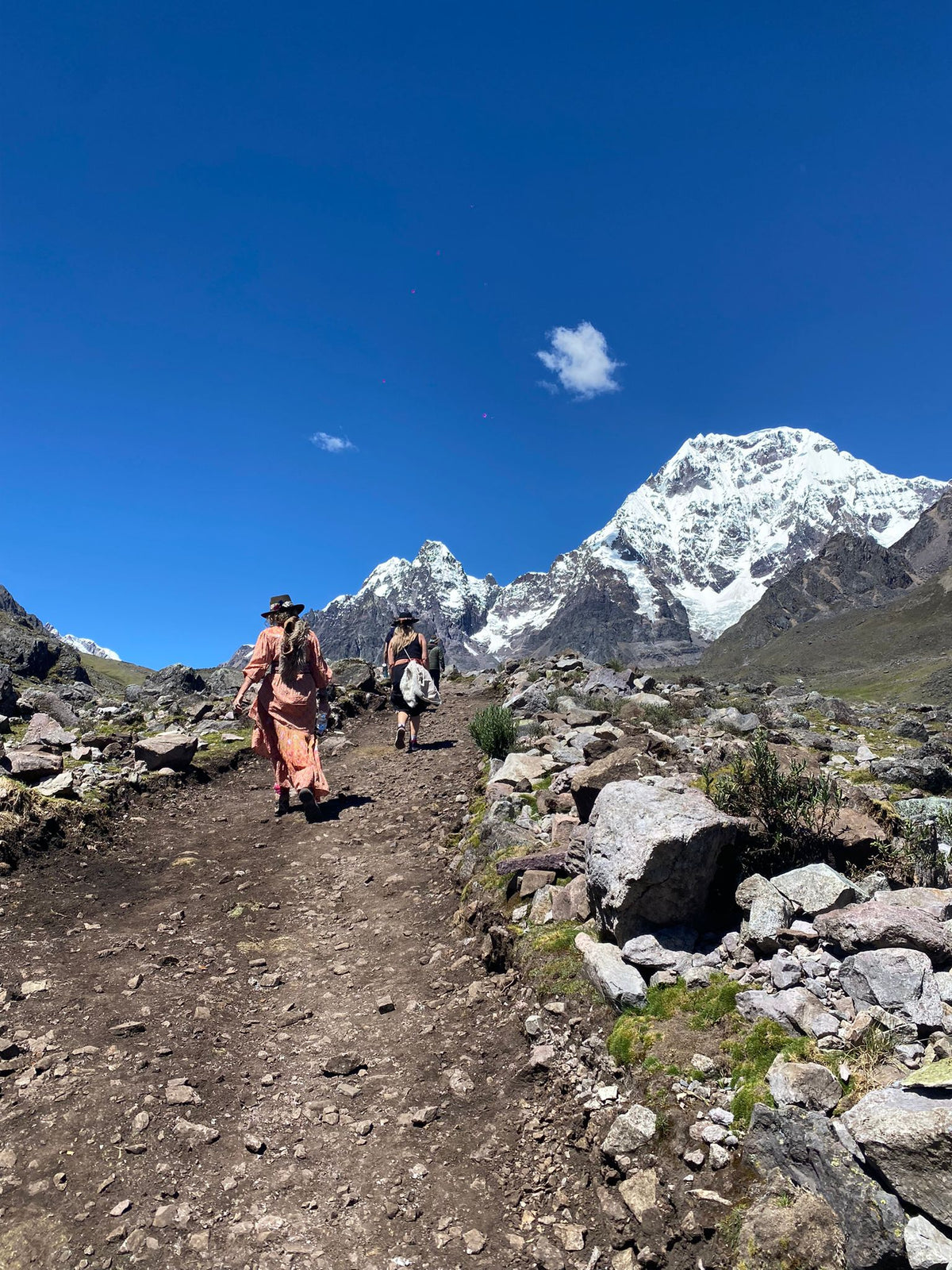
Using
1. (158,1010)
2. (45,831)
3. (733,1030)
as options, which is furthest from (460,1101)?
(45,831)

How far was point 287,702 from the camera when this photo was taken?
1248cm

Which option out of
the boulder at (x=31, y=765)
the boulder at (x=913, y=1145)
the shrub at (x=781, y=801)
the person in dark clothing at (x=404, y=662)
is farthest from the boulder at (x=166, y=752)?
the boulder at (x=913, y=1145)

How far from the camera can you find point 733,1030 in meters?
4.36

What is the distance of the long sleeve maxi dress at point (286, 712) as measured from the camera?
1227cm

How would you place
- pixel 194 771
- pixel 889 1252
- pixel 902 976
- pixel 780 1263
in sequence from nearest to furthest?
1. pixel 889 1252
2. pixel 780 1263
3. pixel 902 976
4. pixel 194 771

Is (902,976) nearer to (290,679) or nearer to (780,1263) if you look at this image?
(780,1263)

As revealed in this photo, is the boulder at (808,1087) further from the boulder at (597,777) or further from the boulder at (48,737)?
the boulder at (48,737)

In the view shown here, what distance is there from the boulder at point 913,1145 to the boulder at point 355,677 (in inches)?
910

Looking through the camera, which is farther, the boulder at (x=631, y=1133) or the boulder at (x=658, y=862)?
the boulder at (x=658, y=862)

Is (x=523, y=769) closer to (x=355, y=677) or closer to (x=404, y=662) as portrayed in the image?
(x=404, y=662)

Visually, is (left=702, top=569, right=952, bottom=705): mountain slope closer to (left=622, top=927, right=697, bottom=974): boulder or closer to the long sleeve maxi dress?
the long sleeve maxi dress

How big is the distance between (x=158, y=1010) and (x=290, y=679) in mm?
6983

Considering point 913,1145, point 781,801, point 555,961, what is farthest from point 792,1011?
point 781,801

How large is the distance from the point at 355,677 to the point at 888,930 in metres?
24.9
